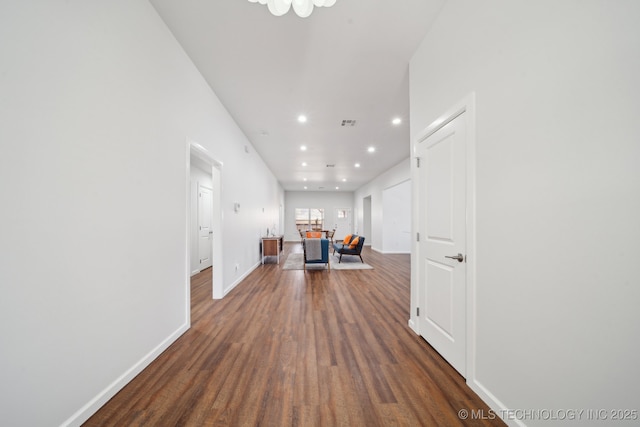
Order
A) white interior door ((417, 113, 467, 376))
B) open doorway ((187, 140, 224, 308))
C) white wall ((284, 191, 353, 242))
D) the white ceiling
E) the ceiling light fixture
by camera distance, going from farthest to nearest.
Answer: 1. white wall ((284, 191, 353, 242))
2. open doorway ((187, 140, 224, 308))
3. the white ceiling
4. white interior door ((417, 113, 467, 376))
5. the ceiling light fixture

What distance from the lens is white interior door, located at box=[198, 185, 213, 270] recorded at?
18.3 feet

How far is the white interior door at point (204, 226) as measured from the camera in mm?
5574

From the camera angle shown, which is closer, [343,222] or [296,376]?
[296,376]

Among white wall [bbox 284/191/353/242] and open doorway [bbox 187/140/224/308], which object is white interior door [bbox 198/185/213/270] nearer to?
open doorway [bbox 187/140/224/308]

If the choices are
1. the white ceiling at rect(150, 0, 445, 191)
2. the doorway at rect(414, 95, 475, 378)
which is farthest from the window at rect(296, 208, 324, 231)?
the doorway at rect(414, 95, 475, 378)

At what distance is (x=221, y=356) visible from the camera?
200cm

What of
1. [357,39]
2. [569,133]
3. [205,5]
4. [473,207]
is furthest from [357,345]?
[205,5]

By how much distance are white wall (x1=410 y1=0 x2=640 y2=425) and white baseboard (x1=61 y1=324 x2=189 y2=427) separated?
99.9 inches

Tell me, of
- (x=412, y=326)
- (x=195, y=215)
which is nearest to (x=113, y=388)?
(x=412, y=326)

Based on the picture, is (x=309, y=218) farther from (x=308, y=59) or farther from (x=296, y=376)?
(x=296, y=376)

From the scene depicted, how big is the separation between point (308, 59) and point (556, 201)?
2557 millimetres

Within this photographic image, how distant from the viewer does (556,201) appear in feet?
3.56

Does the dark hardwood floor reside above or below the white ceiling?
below

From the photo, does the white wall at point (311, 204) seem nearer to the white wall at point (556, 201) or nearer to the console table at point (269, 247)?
the console table at point (269, 247)
